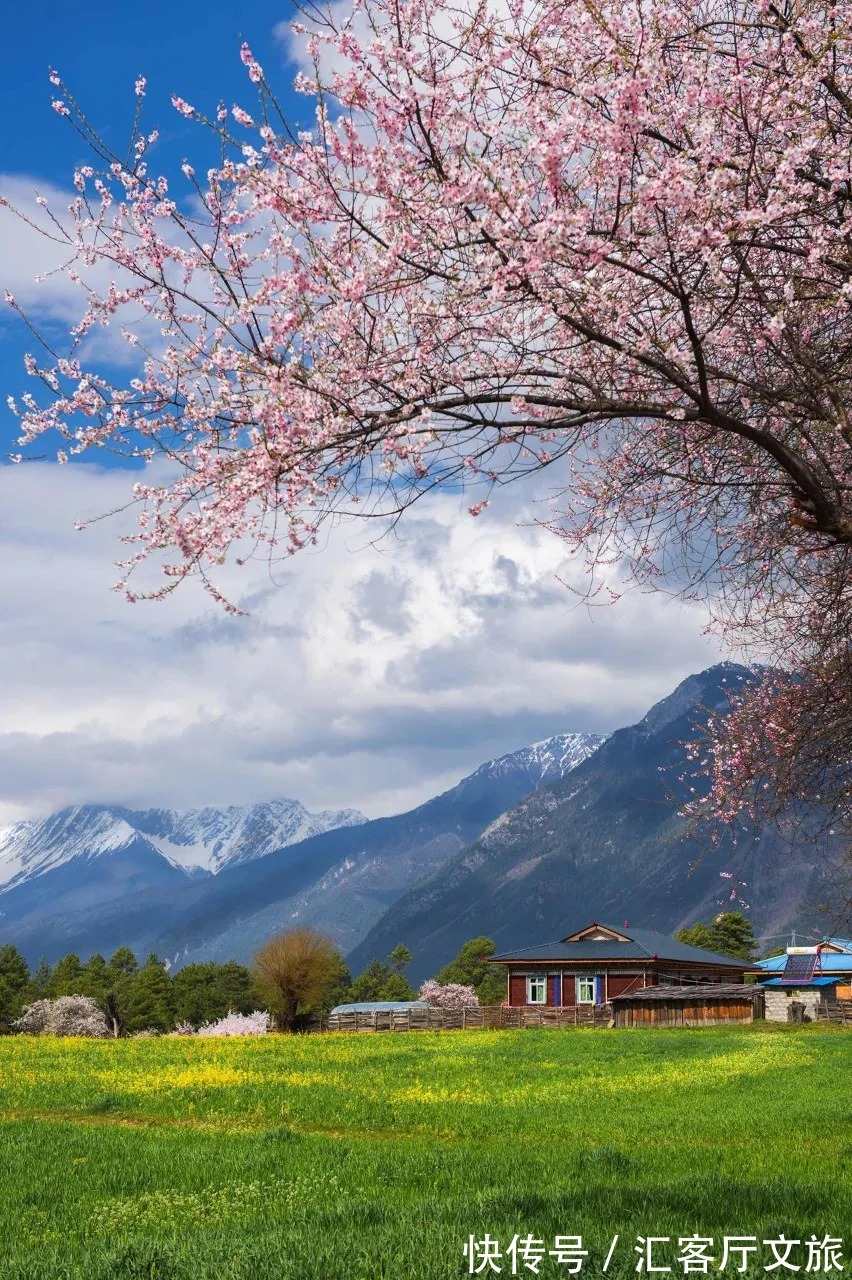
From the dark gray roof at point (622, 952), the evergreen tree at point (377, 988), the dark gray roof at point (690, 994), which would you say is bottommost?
the evergreen tree at point (377, 988)

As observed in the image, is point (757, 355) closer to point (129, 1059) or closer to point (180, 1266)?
point (180, 1266)

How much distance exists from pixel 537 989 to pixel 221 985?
51210mm

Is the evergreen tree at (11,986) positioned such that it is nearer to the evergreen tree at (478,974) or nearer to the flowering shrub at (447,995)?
the flowering shrub at (447,995)

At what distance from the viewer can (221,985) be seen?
117000 mm

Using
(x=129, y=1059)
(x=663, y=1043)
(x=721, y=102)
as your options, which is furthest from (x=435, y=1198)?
(x=663, y=1043)

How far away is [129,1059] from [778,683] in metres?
22.7


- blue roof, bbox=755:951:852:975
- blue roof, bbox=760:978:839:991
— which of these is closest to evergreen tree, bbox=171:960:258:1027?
blue roof, bbox=760:978:839:991

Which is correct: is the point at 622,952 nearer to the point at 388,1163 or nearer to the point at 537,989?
the point at 537,989

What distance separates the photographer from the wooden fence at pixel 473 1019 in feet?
185

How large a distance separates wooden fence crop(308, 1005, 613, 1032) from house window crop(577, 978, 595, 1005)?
17.4 metres

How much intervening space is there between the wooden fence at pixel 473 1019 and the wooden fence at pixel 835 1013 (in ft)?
37.1

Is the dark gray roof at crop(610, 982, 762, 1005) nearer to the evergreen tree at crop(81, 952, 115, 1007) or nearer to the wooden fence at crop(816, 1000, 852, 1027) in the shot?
the wooden fence at crop(816, 1000, 852, 1027)

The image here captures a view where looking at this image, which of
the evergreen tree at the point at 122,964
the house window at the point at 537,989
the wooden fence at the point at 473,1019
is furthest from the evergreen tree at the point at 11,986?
the house window at the point at 537,989

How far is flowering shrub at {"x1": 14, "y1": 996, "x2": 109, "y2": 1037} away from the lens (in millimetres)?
61625
